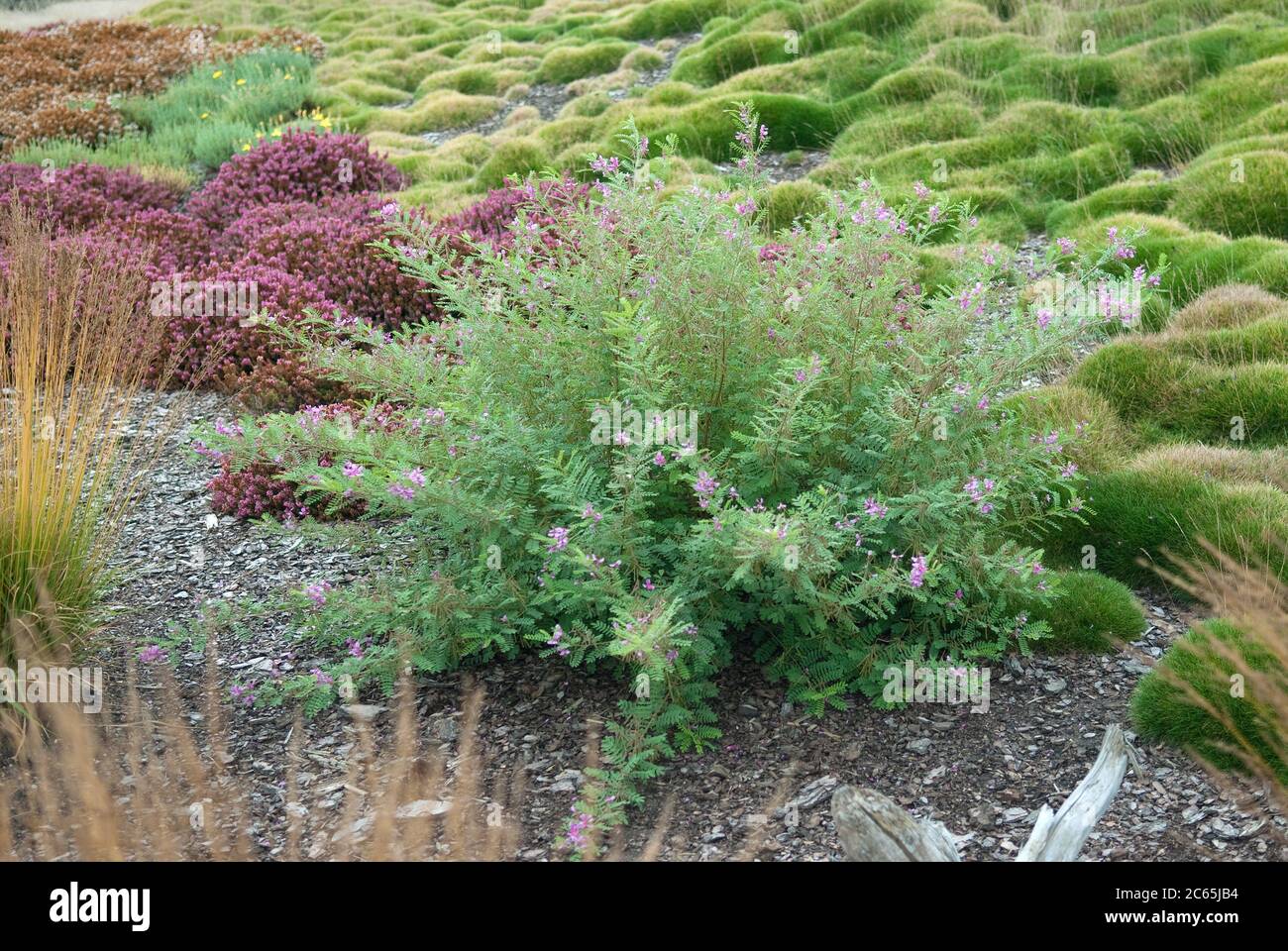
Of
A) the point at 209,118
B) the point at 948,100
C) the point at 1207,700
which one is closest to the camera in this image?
the point at 1207,700

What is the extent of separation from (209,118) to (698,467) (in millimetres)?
14139

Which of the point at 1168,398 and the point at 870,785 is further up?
the point at 1168,398

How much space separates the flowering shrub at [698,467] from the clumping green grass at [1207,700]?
521mm

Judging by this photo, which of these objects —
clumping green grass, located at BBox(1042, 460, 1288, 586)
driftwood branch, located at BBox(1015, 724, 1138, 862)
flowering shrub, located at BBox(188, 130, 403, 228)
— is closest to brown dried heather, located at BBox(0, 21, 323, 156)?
flowering shrub, located at BBox(188, 130, 403, 228)

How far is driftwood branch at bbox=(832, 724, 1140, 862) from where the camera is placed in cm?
344

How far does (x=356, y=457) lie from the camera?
4938 mm

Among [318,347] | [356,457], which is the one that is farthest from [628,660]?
[318,347]

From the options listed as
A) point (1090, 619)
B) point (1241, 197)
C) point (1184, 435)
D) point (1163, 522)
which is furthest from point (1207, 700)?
point (1241, 197)

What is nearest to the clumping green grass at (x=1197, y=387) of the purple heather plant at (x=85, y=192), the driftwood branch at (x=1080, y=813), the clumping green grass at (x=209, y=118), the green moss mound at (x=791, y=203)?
the driftwood branch at (x=1080, y=813)

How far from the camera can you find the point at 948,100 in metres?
12.5

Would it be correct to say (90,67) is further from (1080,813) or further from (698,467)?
(1080,813)

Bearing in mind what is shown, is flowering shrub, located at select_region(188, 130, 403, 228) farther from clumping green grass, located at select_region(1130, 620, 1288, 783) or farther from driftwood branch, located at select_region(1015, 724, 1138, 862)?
driftwood branch, located at select_region(1015, 724, 1138, 862)

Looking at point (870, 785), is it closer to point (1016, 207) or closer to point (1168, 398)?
point (1168, 398)

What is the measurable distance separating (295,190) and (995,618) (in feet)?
30.8
